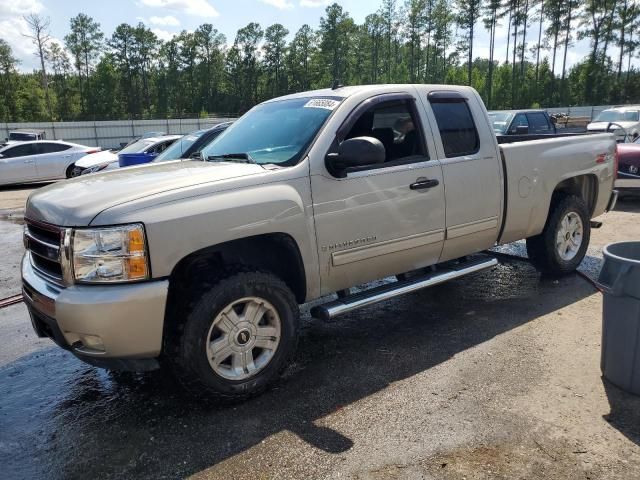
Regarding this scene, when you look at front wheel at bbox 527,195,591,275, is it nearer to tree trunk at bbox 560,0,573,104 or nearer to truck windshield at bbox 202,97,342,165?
truck windshield at bbox 202,97,342,165

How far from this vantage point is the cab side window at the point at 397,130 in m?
4.36

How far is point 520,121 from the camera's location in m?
14.3

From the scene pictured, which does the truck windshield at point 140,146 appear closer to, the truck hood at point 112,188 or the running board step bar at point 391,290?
the truck hood at point 112,188

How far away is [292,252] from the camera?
Result: 3.70 m

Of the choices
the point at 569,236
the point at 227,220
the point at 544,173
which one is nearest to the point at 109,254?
the point at 227,220

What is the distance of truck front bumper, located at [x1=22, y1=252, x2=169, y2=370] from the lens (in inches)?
117

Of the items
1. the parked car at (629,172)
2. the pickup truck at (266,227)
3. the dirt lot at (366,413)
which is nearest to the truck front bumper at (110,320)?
the pickup truck at (266,227)

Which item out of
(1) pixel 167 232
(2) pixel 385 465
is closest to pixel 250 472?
(2) pixel 385 465

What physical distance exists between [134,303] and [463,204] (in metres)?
2.83

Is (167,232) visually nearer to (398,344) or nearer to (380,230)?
(380,230)

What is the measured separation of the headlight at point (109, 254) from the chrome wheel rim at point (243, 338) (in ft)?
1.99

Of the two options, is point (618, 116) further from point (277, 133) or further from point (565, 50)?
point (565, 50)

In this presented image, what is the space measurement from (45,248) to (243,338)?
133 cm

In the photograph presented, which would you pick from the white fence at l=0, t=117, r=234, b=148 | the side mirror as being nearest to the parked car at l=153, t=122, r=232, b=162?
the side mirror
